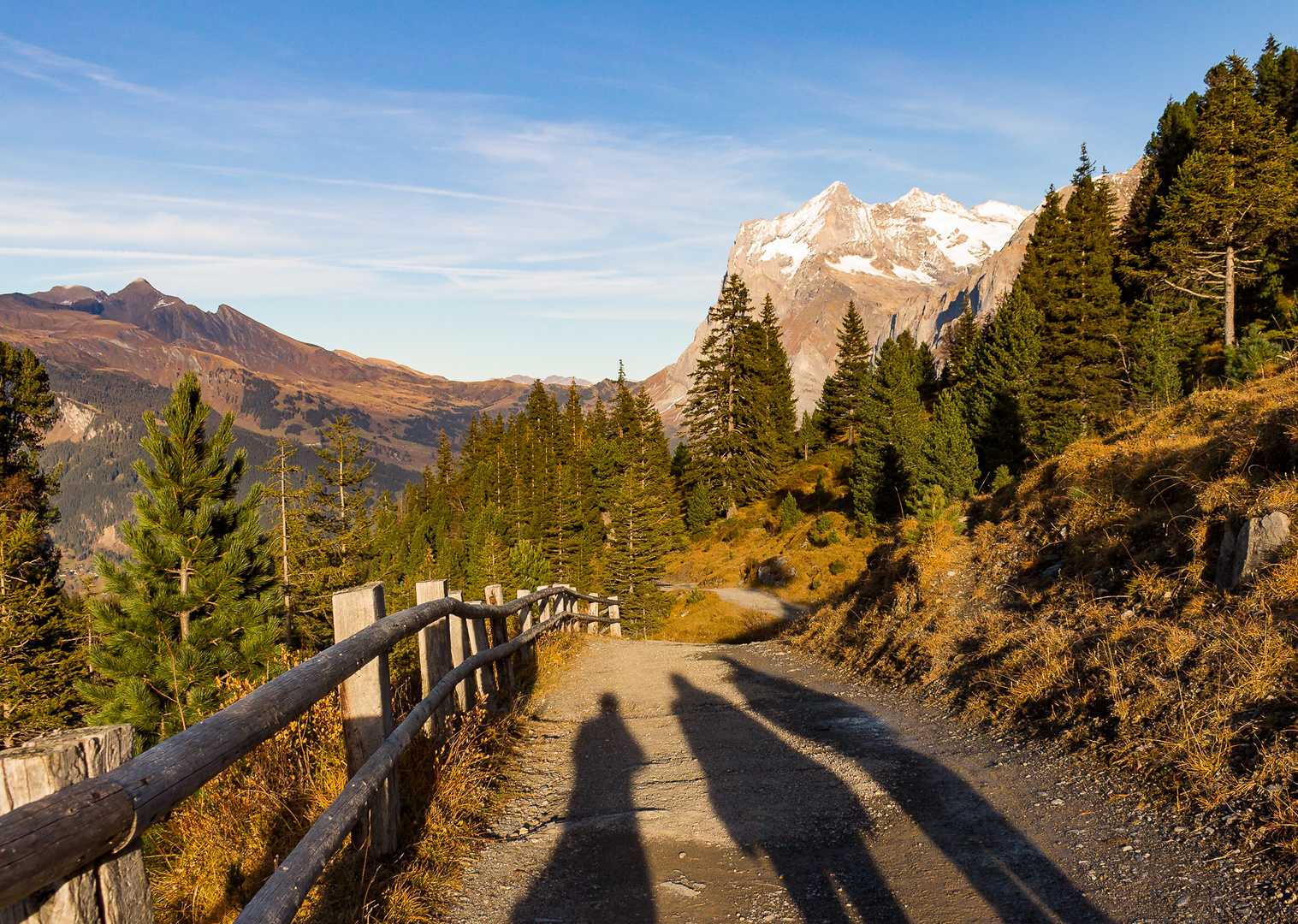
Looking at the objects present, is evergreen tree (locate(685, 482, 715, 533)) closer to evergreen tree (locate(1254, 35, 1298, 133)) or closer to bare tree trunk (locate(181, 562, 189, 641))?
bare tree trunk (locate(181, 562, 189, 641))

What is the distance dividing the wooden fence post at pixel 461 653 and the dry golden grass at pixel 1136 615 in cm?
453

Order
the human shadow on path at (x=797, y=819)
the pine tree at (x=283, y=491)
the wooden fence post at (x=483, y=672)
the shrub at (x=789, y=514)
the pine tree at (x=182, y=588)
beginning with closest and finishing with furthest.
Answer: the human shadow on path at (x=797, y=819)
the wooden fence post at (x=483, y=672)
the pine tree at (x=182, y=588)
the pine tree at (x=283, y=491)
the shrub at (x=789, y=514)

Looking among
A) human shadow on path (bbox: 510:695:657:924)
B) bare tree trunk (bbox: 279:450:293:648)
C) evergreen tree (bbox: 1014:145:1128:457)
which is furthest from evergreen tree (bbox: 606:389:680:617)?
human shadow on path (bbox: 510:695:657:924)

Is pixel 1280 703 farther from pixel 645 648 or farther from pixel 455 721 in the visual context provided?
pixel 645 648

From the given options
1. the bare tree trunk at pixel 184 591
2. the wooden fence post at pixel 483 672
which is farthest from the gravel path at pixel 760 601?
the wooden fence post at pixel 483 672

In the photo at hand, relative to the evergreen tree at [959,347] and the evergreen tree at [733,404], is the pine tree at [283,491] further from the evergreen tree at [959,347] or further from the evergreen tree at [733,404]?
the evergreen tree at [959,347]

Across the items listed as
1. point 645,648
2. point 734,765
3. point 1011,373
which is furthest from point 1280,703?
point 1011,373

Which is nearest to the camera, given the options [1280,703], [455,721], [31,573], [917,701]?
[1280,703]

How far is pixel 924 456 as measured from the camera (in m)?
35.7

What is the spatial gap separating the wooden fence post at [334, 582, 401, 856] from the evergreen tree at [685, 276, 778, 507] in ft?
160

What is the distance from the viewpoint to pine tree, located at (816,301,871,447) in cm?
6781

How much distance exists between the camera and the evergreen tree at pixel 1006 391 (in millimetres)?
40656

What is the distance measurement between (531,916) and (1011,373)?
144 feet

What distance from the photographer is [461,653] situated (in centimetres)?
679
